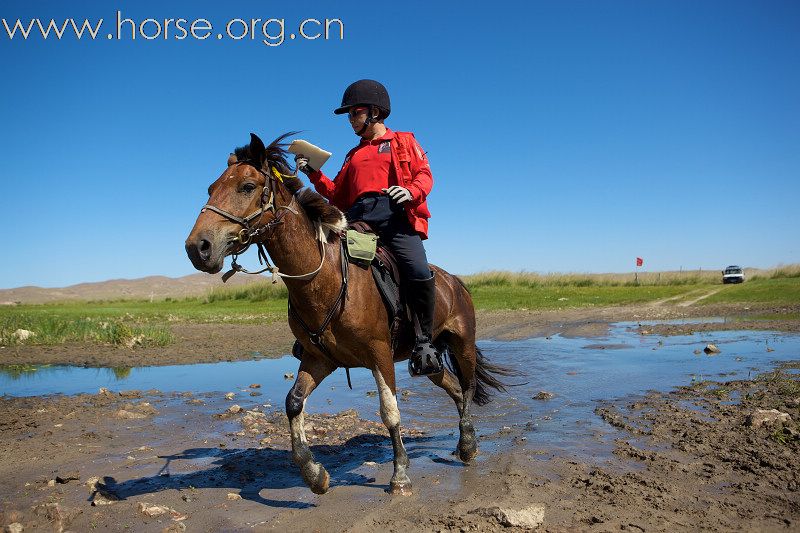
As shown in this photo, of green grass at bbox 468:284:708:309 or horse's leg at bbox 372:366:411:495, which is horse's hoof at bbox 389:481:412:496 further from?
green grass at bbox 468:284:708:309

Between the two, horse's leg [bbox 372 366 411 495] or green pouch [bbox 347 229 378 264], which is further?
green pouch [bbox 347 229 378 264]

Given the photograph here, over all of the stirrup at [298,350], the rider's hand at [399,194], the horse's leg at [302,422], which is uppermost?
the rider's hand at [399,194]

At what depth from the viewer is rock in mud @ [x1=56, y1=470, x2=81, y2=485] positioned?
5.19 metres

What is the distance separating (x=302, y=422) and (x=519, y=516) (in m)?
1.92

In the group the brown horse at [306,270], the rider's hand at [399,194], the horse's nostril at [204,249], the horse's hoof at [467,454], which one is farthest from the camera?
the horse's hoof at [467,454]

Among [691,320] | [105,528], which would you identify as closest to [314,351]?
[105,528]

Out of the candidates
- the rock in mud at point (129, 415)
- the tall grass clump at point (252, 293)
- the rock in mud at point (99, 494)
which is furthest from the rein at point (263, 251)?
the tall grass clump at point (252, 293)

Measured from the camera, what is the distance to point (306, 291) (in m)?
4.64

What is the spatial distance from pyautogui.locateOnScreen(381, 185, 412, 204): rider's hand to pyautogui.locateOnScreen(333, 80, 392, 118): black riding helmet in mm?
960

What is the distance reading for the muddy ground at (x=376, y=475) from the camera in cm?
423

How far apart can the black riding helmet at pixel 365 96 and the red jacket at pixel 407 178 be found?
1.01 ft

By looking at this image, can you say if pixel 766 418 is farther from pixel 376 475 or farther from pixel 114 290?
pixel 114 290

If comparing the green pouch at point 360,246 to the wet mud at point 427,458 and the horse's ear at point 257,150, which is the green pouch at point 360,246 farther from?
the wet mud at point 427,458

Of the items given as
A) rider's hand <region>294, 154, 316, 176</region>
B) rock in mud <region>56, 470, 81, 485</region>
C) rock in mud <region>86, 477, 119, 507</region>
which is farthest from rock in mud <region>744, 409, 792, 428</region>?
rock in mud <region>56, 470, 81, 485</region>
